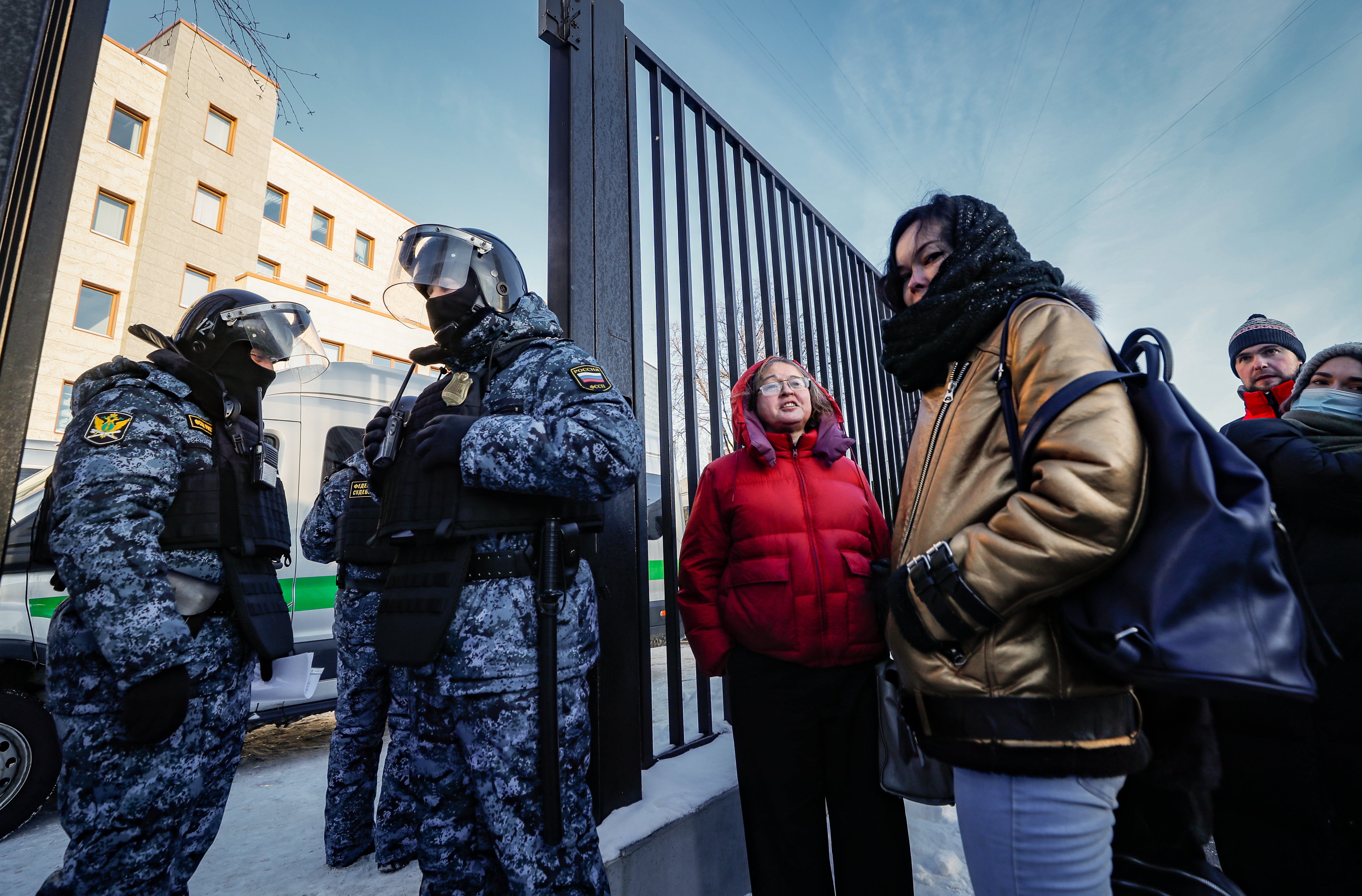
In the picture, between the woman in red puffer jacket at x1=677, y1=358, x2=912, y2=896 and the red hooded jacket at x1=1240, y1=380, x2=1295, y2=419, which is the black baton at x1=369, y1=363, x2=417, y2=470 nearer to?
the woman in red puffer jacket at x1=677, y1=358, x2=912, y2=896

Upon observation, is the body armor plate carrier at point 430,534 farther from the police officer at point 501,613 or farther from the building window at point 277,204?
the building window at point 277,204

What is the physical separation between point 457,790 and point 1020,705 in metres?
1.41

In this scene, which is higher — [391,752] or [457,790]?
[457,790]

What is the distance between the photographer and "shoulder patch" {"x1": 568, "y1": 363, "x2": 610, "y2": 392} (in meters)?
1.78

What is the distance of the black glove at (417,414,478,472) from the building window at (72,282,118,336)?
16727 mm

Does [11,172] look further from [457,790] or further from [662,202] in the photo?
[662,202]

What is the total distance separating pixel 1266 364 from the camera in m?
2.94

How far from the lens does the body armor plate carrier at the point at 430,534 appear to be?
1.58 metres

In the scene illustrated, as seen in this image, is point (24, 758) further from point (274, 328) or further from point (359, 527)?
point (274, 328)

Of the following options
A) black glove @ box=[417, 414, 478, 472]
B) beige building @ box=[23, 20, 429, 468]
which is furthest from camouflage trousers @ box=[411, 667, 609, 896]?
beige building @ box=[23, 20, 429, 468]

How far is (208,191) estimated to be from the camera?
49.1ft

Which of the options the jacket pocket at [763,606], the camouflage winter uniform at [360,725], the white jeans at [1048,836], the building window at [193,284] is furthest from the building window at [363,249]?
the white jeans at [1048,836]

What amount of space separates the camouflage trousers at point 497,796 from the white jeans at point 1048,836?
99 cm

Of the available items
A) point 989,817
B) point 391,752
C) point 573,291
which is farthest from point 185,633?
point 989,817
